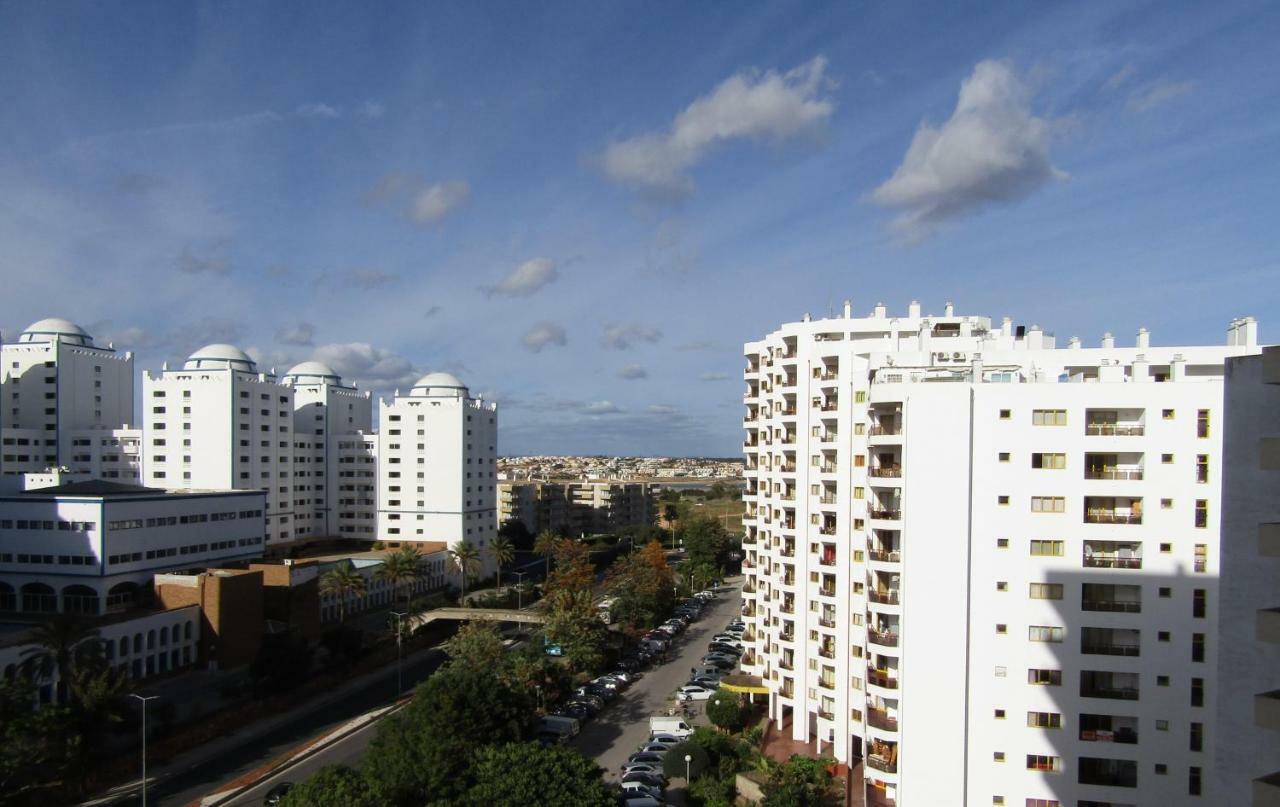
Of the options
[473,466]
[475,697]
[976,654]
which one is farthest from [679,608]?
[976,654]

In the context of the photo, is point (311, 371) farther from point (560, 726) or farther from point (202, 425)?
point (560, 726)

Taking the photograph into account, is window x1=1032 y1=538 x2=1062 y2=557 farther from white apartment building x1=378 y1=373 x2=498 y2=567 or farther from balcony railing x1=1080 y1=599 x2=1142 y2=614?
white apartment building x1=378 y1=373 x2=498 y2=567

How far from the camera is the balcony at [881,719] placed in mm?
28406

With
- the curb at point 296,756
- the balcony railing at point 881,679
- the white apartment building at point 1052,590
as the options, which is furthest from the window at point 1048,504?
the curb at point 296,756

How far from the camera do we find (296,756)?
34.7 metres

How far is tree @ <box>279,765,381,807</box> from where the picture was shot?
76.8 ft

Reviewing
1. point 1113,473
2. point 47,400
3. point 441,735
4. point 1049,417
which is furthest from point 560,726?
point 47,400

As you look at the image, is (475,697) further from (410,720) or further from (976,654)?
(976,654)

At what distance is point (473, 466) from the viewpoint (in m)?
78.1

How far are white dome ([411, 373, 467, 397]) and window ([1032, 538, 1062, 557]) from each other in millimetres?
60683

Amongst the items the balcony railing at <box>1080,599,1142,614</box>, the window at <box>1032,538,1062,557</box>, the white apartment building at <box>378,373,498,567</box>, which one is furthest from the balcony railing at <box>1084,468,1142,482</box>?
the white apartment building at <box>378,373,498,567</box>

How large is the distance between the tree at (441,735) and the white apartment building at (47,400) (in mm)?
54061

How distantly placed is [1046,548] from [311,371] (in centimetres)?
7870

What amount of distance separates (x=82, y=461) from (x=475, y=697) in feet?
194
